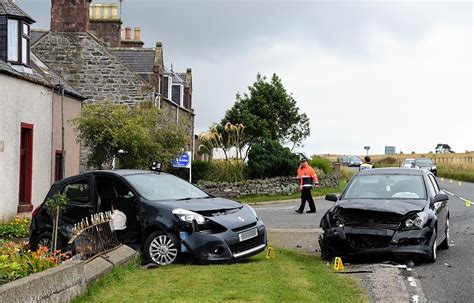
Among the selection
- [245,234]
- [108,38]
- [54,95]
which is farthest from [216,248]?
[108,38]

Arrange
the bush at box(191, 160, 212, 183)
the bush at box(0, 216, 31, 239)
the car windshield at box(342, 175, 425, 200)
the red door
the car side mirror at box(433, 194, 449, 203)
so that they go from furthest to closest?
the bush at box(191, 160, 212, 183)
the red door
the bush at box(0, 216, 31, 239)
the car windshield at box(342, 175, 425, 200)
the car side mirror at box(433, 194, 449, 203)

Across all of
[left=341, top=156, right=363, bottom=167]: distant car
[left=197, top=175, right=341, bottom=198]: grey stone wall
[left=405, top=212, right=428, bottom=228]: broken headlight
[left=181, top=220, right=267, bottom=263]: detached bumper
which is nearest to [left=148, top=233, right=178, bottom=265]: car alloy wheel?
[left=181, top=220, right=267, bottom=263]: detached bumper

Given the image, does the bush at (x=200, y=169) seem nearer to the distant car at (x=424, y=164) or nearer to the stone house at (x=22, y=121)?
the stone house at (x=22, y=121)

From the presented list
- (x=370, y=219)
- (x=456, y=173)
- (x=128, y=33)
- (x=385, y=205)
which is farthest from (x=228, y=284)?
(x=456, y=173)

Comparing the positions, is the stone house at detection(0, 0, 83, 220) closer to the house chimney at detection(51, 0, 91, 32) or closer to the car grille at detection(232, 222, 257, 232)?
the house chimney at detection(51, 0, 91, 32)

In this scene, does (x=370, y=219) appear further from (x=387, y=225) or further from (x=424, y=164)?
(x=424, y=164)

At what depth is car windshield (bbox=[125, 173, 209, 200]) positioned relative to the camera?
1201 centimetres

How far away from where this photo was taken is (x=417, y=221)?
11328 mm

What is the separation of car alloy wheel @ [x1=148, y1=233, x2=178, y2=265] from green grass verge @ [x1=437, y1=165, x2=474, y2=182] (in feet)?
150

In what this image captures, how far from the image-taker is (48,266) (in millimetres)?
8211

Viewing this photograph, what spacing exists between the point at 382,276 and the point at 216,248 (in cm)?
255

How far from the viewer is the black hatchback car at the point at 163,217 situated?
10961 millimetres

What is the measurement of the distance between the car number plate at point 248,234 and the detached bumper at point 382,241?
1271 millimetres

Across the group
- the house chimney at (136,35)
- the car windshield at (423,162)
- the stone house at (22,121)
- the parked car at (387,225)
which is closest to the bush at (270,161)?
the house chimney at (136,35)
